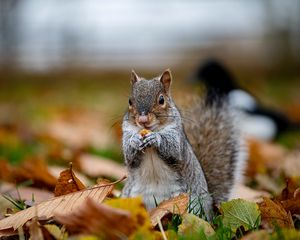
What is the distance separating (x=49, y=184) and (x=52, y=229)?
0.79 meters

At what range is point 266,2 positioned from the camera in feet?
35.6

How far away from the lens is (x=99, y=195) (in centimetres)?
186

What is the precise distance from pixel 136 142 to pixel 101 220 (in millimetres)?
507

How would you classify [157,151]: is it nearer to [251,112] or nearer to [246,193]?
[246,193]

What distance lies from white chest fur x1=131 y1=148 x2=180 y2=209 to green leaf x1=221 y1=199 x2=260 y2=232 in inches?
8.5

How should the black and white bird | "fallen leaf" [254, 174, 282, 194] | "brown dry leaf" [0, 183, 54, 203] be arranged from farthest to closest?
the black and white bird → "fallen leaf" [254, 174, 282, 194] → "brown dry leaf" [0, 183, 54, 203]

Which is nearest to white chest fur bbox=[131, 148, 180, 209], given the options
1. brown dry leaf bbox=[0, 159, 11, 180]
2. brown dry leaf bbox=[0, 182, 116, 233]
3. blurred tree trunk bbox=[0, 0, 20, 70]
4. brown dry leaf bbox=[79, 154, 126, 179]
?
brown dry leaf bbox=[0, 182, 116, 233]

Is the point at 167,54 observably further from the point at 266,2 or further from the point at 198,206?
the point at 198,206

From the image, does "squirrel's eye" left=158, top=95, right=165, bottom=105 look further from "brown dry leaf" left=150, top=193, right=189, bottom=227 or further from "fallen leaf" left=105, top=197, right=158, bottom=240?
"fallen leaf" left=105, top=197, right=158, bottom=240

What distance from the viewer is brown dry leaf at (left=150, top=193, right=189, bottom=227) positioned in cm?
178

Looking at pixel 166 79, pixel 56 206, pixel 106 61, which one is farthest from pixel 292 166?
pixel 106 61

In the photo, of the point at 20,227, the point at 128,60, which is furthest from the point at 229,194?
the point at 128,60

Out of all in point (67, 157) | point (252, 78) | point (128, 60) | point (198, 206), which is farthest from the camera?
point (128, 60)

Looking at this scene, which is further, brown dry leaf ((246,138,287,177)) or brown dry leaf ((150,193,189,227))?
brown dry leaf ((246,138,287,177))
